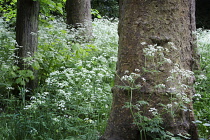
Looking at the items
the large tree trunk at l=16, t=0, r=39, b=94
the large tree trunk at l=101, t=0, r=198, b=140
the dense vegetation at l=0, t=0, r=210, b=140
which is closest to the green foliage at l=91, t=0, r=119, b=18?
the dense vegetation at l=0, t=0, r=210, b=140

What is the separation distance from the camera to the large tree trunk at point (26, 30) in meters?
4.73

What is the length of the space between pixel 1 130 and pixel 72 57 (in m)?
2.59

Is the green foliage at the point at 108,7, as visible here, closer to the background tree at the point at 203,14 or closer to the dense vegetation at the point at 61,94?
the background tree at the point at 203,14

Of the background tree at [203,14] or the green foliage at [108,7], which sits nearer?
the green foliage at [108,7]

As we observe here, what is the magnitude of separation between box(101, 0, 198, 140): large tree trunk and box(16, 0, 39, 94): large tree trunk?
8.42ft

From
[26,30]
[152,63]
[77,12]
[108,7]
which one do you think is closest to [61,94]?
[152,63]

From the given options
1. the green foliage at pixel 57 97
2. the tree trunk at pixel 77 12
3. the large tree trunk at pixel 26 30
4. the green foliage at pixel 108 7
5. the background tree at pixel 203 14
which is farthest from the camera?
the background tree at pixel 203 14

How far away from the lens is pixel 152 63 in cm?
255

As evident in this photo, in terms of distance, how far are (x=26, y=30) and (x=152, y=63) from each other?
304cm

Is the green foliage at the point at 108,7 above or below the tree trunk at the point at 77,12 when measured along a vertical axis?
above

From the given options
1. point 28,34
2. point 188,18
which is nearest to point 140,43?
point 188,18

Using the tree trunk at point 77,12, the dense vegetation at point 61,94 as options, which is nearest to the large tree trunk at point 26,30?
the dense vegetation at point 61,94

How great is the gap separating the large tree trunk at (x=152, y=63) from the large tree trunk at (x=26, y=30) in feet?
8.42

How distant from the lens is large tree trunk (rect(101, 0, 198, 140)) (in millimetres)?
2496
